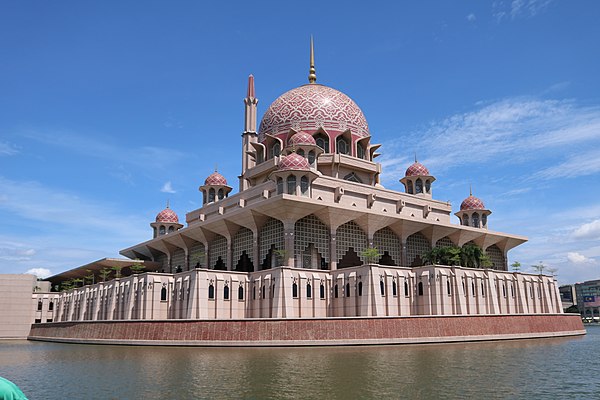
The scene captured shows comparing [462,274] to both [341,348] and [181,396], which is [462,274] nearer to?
[341,348]

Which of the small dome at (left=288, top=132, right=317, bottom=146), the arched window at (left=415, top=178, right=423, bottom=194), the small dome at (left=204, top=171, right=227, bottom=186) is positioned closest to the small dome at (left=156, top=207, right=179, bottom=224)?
the small dome at (left=204, top=171, right=227, bottom=186)

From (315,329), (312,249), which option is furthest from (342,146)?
(315,329)

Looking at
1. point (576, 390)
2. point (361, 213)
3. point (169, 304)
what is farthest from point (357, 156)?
point (576, 390)

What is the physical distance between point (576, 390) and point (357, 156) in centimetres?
3639

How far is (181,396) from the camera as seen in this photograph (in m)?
12.7

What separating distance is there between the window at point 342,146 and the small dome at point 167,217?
20140 millimetres

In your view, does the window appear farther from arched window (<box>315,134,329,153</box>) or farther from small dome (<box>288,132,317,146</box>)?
small dome (<box>288,132,317,146</box>)

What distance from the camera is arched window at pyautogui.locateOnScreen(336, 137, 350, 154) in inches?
1881

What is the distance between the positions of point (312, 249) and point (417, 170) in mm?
Result: 17515

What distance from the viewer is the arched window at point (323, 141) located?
155ft

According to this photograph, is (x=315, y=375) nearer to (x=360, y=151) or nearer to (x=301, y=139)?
(x=301, y=139)

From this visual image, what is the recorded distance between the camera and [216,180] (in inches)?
2053

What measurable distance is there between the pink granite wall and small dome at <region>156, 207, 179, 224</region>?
22122mm

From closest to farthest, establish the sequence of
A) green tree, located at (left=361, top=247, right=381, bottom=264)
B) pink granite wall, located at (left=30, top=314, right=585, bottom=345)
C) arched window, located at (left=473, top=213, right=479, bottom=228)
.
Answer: pink granite wall, located at (left=30, top=314, right=585, bottom=345)
green tree, located at (left=361, top=247, right=381, bottom=264)
arched window, located at (left=473, top=213, right=479, bottom=228)
